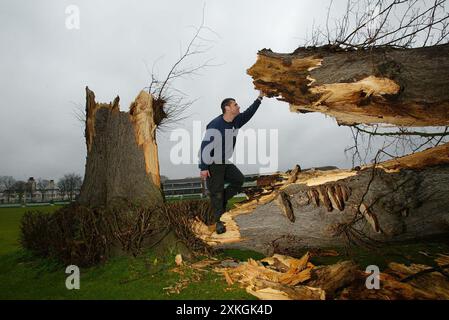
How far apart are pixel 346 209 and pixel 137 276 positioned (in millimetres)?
3042

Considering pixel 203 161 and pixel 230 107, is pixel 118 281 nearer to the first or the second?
pixel 203 161

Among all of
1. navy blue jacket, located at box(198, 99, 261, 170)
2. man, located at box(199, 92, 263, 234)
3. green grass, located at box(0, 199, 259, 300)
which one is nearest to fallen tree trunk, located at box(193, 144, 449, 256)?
man, located at box(199, 92, 263, 234)

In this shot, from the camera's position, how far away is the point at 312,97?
3.84m

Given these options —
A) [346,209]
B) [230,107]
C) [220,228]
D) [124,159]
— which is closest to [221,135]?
[230,107]

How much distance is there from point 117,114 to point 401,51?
4.50 meters

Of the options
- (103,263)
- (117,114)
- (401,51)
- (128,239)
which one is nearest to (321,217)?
(401,51)

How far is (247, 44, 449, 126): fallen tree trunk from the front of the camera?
10.5 feet

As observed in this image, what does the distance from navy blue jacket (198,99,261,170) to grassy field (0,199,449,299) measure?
1.58 m

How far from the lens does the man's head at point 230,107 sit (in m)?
4.96

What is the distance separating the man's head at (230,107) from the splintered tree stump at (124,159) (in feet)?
4.38

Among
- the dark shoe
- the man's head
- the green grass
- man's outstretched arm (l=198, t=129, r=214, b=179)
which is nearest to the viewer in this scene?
the green grass

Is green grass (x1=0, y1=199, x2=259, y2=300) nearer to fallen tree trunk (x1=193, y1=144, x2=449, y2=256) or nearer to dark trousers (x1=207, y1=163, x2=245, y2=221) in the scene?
fallen tree trunk (x1=193, y1=144, x2=449, y2=256)

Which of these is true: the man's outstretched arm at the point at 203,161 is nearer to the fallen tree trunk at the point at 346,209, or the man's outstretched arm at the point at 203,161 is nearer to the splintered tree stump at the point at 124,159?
the fallen tree trunk at the point at 346,209
